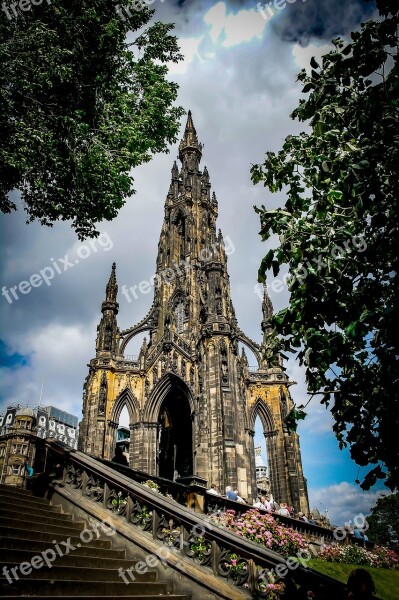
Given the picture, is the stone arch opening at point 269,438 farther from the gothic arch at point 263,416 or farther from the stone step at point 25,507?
the stone step at point 25,507

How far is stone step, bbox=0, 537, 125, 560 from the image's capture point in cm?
478

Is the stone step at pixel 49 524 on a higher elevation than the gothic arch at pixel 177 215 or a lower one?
lower

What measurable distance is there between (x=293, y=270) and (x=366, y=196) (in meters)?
1.14

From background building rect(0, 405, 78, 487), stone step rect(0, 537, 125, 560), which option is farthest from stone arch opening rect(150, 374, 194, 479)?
background building rect(0, 405, 78, 487)

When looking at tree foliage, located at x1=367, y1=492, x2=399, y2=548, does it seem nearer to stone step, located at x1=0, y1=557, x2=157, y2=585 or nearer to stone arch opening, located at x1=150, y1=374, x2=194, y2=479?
stone arch opening, located at x1=150, y1=374, x2=194, y2=479

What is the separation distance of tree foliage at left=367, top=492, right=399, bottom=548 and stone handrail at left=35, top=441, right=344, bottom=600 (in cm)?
6055

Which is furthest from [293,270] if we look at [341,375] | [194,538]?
[194,538]

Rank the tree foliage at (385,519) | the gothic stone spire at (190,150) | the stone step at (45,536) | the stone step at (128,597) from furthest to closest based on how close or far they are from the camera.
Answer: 1. the tree foliage at (385,519)
2. the gothic stone spire at (190,150)
3. the stone step at (45,536)
4. the stone step at (128,597)

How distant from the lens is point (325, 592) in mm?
3924

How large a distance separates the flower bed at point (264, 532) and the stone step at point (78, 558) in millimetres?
3829

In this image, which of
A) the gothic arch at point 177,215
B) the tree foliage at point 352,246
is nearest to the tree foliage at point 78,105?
the tree foliage at point 352,246

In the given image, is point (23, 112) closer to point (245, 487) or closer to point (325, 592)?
point (325, 592)

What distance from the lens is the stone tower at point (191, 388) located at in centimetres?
2136

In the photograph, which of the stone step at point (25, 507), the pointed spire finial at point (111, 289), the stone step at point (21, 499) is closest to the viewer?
the stone step at point (25, 507)
